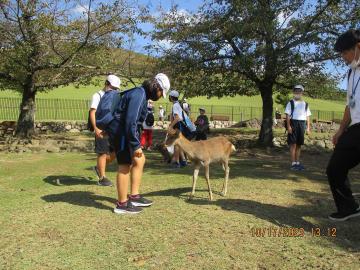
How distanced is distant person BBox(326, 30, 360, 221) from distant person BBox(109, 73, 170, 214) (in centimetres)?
216

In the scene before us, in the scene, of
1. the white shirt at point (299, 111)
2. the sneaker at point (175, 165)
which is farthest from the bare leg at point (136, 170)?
the white shirt at point (299, 111)

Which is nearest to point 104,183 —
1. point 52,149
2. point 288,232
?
point 288,232

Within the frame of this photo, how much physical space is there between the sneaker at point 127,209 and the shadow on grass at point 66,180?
2372mm

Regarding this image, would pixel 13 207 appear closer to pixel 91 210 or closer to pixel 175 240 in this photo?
pixel 91 210

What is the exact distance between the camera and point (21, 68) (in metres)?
15.9

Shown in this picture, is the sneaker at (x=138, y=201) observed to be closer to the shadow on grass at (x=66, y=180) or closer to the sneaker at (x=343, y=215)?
the shadow on grass at (x=66, y=180)

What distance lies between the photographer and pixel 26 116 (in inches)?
689

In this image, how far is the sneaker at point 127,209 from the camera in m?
5.81

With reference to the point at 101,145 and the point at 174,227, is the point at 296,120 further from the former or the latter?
the point at 174,227

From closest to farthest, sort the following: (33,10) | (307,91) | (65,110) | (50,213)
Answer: (50,213) < (33,10) < (307,91) < (65,110)

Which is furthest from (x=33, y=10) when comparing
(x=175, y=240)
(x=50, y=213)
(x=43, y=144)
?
(x=175, y=240)

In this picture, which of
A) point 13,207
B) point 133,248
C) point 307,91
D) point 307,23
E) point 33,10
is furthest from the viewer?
point 307,91

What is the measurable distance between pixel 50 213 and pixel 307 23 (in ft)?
34.8

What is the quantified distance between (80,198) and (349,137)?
390cm
